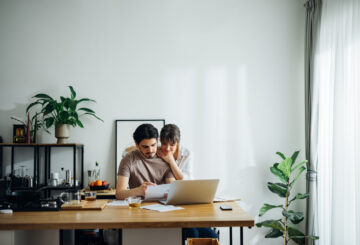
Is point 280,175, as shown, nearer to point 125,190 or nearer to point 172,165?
point 172,165

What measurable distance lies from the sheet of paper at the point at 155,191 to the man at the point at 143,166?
0.81 ft

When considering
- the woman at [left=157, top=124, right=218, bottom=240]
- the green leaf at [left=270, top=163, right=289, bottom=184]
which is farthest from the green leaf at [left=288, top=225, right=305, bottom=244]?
the woman at [left=157, top=124, right=218, bottom=240]

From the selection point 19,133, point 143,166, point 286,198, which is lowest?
point 286,198

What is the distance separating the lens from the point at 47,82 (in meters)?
4.41

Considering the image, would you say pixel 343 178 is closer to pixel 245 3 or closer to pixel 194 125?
pixel 194 125

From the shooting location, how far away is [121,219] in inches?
85.3

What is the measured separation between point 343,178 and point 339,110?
0.65 meters

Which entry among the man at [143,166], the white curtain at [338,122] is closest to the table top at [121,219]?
the man at [143,166]

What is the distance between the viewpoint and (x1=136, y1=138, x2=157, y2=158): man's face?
9.69 ft

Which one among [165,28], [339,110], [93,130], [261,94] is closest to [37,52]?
[93,130]

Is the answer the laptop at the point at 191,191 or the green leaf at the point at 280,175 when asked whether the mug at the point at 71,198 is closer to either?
the laptop at the point at 191,191

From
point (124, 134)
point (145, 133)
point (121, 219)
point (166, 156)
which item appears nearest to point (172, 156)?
point (166, 156)

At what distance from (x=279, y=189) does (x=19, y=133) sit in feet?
9.88

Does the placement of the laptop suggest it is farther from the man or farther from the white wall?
the white wall
